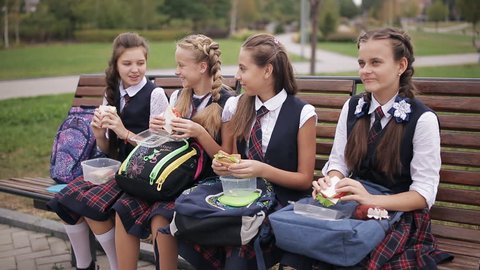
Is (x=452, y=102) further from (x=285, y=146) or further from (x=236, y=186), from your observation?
(x=236, y=186)

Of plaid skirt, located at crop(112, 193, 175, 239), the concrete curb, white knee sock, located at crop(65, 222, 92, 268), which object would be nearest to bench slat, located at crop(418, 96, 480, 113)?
plaid skirt, located at crop(112, 193, 175, 239)

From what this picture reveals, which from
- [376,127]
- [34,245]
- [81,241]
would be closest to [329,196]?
[376,127]

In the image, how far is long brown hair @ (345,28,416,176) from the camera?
2.53m

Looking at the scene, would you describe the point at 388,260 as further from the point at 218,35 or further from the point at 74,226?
the point at 218,35

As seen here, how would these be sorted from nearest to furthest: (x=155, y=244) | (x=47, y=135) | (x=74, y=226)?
(x=155, y=244) → (x=74, y=226) → (x=47, y=135)

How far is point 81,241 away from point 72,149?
677mm

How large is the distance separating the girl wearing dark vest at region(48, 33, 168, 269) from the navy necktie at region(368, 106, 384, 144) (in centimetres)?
147

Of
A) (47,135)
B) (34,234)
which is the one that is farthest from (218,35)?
(34,234)

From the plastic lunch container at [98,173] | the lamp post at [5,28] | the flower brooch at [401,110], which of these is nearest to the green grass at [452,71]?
the flower brooch at [401,110]

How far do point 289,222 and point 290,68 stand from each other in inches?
39.5

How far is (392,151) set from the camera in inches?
99.5

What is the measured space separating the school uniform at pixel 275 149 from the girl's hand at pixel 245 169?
19 cm

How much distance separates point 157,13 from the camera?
1784 inches

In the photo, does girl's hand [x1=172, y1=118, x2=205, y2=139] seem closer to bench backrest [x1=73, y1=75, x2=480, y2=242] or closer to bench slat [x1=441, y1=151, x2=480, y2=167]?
bench backrest [x1=73, y1=75, x2=480, y2=242]
